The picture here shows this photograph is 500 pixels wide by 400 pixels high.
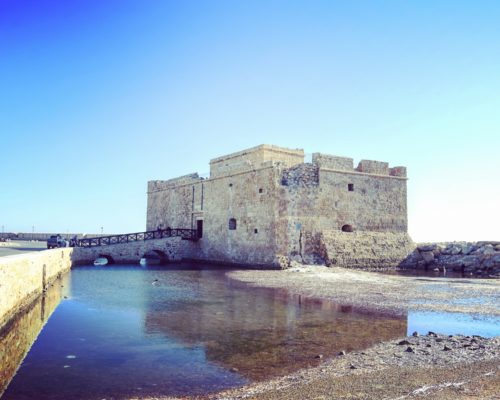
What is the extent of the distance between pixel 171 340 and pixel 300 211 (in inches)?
604

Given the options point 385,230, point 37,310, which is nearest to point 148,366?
point 37,310

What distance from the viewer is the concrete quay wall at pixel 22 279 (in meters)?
8.49

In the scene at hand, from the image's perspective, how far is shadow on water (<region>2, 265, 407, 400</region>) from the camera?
205 inches

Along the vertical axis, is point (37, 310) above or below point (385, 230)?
below

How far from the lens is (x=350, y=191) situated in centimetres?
2362

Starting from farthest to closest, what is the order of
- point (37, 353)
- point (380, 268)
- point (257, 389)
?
point (380, 268) → point (37, 353) → point (257, 389)

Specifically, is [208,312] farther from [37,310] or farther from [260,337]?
[37,310]

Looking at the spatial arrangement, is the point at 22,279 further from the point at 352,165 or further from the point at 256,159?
the point at 352,165

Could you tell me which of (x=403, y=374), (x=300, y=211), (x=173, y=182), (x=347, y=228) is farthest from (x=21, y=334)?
(x=173, y=182)

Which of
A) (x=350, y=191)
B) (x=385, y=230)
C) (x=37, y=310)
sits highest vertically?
(x=350, y=191)

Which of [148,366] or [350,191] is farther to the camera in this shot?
[350,191]

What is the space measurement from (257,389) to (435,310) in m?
6.79

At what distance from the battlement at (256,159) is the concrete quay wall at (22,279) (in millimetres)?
11250

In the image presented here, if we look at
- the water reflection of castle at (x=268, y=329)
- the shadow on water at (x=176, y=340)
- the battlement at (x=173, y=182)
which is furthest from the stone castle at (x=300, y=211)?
the water reflection of castle at (x=268, y=329)
